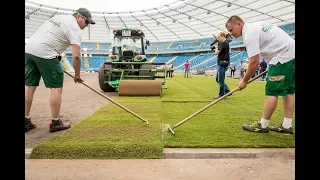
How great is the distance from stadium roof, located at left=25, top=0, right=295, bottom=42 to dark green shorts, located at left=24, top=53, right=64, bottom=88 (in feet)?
99.0

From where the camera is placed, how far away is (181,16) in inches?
1832

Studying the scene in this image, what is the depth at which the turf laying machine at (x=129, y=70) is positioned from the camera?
23.9 feet

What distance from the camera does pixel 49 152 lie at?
2562mm

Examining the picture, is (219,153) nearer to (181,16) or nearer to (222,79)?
(222,79)

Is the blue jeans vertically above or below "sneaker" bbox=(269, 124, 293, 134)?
above

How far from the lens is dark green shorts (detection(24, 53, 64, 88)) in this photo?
11.3 feet

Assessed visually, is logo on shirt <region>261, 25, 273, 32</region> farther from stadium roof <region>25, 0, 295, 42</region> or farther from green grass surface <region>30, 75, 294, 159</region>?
stadium roof <region>25, 0, 295, 42</region>

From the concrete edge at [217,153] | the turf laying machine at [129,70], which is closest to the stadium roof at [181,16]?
the turf laying machine at [129,70]

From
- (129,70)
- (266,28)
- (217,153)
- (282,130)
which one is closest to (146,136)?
(217,153)

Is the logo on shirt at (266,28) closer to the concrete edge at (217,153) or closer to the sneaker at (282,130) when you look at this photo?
the sneaker at (282,130)

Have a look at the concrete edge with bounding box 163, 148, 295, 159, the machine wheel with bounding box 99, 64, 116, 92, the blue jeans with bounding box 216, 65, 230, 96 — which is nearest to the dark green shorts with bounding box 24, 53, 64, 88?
the concrete edge with bounding box 163, 148, 295, 159
